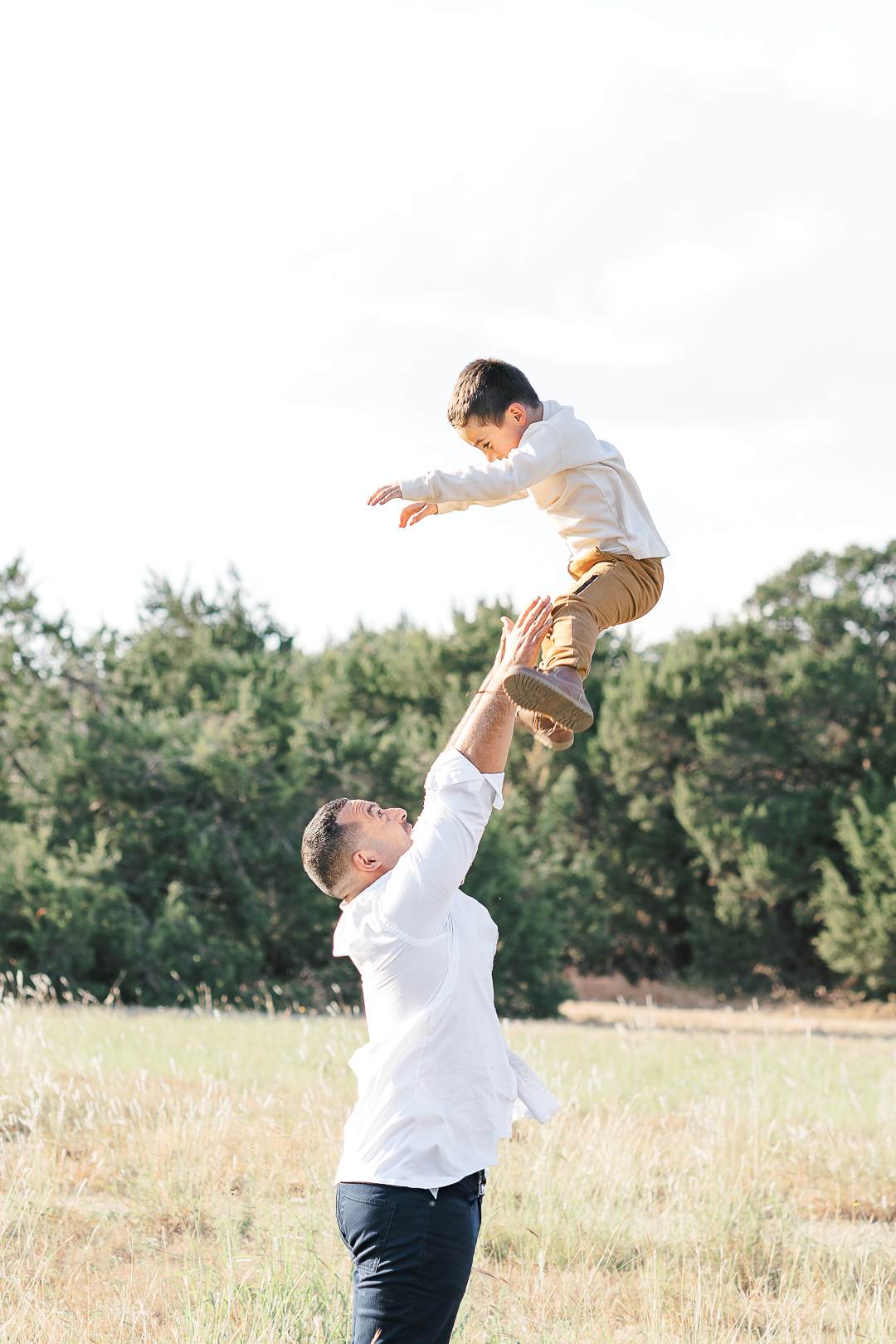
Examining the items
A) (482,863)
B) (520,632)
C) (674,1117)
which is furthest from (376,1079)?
(482,863)

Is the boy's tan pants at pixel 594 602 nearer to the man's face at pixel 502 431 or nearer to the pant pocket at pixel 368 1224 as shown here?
the man's face at pixel 502 431

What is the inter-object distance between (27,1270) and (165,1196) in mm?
883


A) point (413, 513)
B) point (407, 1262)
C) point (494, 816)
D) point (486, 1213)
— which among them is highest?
point (494, 816)

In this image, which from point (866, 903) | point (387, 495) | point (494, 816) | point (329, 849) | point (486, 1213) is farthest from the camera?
point (866, 903)

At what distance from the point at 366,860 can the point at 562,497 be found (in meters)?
1.46

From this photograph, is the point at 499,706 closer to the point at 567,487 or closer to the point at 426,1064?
the point at 426,1064

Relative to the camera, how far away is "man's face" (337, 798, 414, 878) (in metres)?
3.00

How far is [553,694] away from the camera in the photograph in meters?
3.20

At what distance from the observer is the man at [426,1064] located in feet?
8.69

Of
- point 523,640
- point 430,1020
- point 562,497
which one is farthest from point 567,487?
point 430,1020

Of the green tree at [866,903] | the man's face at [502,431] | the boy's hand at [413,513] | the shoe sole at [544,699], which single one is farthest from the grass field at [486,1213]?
A: the green tree at [866,903]

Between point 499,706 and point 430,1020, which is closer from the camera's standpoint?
point 430,1020

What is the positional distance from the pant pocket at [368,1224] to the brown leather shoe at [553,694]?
121 centimetres

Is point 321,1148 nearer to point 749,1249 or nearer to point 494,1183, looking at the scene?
point 494,1183
